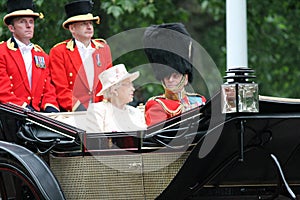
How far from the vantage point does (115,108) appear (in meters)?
5.84

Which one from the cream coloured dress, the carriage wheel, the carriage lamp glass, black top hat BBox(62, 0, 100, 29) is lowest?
the carriage wheel

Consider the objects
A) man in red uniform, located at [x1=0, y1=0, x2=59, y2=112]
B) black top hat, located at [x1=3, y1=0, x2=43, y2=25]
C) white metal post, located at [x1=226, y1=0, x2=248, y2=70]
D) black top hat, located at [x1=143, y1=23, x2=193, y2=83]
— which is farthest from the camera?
white metal post, located at [x1=226, y1=0, x2=248, y2=70]

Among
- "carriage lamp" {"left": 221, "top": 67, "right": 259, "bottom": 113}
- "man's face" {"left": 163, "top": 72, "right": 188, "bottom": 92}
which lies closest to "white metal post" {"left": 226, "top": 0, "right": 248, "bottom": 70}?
"man's face" {"left": 163, "top": 72, "right": 188, "bottom": 92}

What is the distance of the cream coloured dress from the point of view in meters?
5.71

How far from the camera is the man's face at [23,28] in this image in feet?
21.4

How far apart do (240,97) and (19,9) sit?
7.98 feet

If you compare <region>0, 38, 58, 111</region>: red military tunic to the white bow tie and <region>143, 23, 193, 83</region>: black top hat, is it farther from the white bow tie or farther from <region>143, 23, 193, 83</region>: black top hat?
<region>143, 23, 193, 83</region>: black top hat

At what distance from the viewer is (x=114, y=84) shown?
229 inches

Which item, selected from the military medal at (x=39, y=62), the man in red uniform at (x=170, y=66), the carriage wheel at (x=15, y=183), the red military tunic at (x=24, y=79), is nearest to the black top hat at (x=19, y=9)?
the red military tunic at (x=24, y=79)

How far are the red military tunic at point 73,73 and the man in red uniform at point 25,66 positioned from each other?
9 centimetres

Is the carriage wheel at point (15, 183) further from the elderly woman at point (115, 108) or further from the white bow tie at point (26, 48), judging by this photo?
the white bow tie at point (26, 48)

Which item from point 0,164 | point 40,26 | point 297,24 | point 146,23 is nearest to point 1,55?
point 0,164

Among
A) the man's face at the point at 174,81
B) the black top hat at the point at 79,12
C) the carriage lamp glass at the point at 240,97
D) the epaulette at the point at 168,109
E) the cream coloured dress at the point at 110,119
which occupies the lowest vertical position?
the cream coloured dress at the point at 110,119

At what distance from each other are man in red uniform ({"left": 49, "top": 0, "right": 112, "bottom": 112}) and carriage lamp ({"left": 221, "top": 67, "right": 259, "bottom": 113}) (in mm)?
1953
